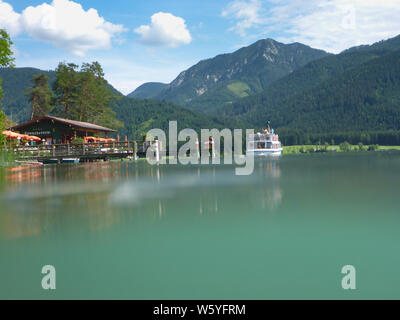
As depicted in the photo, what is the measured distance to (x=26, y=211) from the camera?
27.5 feet

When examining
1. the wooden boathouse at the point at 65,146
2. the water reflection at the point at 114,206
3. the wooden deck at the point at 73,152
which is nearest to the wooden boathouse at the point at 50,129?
the wooden boathouse at the point at 65,146

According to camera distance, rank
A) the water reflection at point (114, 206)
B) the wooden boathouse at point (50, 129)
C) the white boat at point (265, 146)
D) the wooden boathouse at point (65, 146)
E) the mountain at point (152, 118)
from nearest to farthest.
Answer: the water reflection at point (114, 206), the wooden boathouse at point (65, 146), the wooden boathouse at point (50, 129), the white boat at point (265, 146), the mountain at point (152, 118)

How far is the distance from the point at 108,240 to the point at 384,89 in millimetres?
217489

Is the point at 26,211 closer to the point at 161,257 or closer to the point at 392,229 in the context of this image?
the point at 161,257

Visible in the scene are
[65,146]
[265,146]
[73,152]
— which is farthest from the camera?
[265,146]

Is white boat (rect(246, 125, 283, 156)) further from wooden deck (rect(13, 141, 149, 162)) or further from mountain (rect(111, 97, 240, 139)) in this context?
mountain (rect(111, 97, 240, 139))

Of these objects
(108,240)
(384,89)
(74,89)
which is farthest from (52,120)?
(384,89)

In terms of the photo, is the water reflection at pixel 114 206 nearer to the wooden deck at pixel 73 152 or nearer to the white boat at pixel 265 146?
the wooden deck at pixel 73 152

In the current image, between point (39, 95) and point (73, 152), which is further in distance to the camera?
point (39, 95)

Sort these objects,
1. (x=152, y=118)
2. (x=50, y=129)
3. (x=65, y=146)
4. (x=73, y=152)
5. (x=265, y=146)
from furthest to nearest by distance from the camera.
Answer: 1. (x=152, y=118)
2. (x=265, y=146)
3. (x=50, y=129)
4. (x=65, y=146)
5. (x=73, y=152)

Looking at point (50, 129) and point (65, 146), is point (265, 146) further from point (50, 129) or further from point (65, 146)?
point (65, 146)

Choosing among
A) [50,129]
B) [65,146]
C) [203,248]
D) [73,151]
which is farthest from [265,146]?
[203,248]

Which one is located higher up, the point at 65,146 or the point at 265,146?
the point at 265,146

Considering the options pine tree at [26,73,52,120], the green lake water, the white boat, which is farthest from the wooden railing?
the white boat
